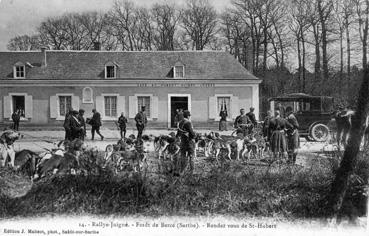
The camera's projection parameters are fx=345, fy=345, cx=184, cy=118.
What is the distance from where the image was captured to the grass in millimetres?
5047

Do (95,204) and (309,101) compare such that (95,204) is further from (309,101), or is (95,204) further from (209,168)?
(309,101)

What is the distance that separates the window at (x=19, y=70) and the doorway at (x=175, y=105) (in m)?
6.52

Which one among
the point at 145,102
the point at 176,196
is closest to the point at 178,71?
the point at 145,102

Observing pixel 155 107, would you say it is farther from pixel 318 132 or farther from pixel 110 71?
pixel 318 132

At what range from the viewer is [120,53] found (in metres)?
15.3

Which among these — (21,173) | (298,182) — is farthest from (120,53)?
(298,182)

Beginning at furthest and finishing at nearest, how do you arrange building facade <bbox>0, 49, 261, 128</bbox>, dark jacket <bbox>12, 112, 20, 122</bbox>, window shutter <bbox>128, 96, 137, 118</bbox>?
window shutter <bbox>128, 96, 137, 118</bbox>
building facade <bbox>0, 49, 261, 128</bbox>
dark jacket <bbox>12, 112, 20, 122</bbox>

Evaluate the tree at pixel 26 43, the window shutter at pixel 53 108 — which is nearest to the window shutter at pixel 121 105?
the window shutter at pixel 53 108

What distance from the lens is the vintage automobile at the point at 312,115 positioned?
13219mm

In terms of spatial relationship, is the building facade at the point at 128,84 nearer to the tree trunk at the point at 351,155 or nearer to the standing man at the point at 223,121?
the standing man at the point at 223,121

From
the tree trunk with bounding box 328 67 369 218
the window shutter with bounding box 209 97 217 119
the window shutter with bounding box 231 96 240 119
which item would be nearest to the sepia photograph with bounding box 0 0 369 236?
the tree trunk with bounding box 328 67 369 218

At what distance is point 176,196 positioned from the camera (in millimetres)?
5176

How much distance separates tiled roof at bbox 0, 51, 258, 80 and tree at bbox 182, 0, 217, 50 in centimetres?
539

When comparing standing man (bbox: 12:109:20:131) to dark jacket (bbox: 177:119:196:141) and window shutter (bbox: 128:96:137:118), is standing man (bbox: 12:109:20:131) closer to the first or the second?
window shutter (bbox: 128:96:137:118)
